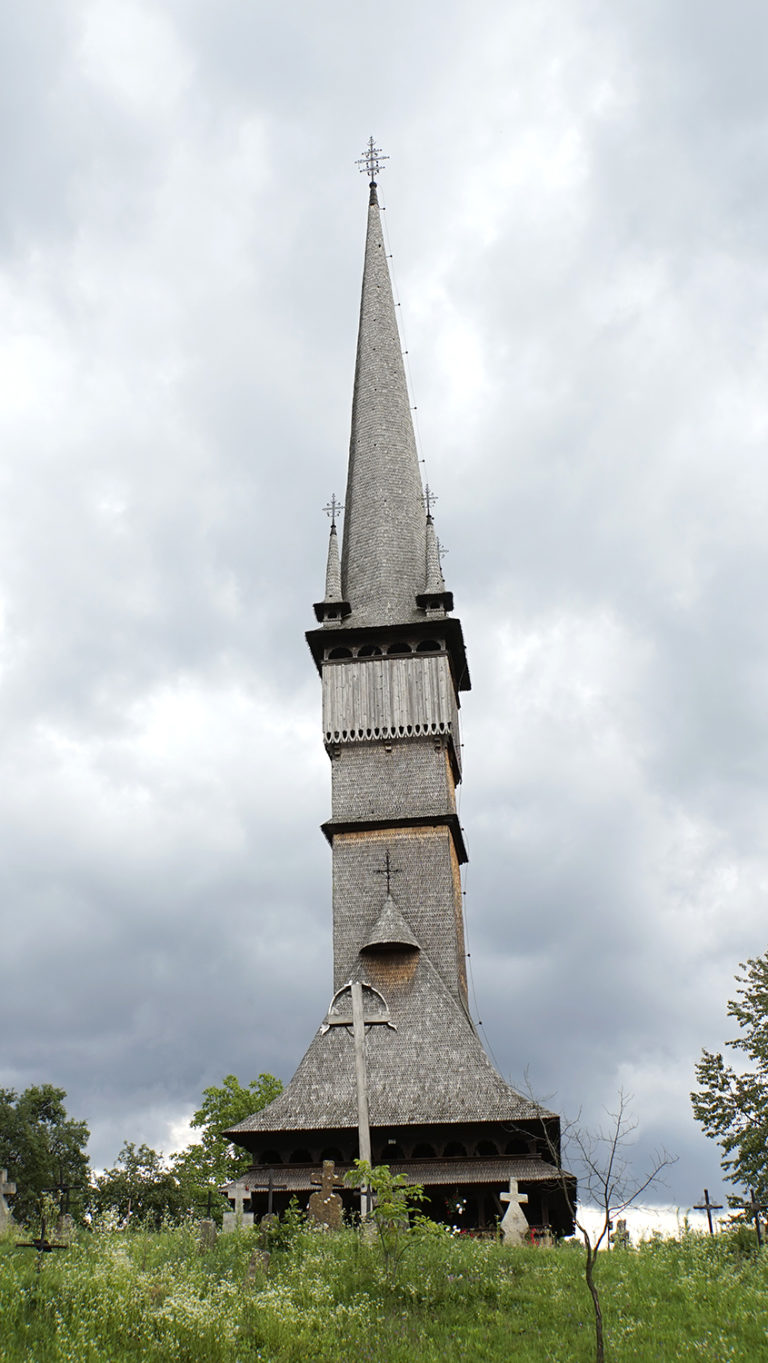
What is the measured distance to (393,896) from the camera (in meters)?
28.7

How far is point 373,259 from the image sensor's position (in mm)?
42719

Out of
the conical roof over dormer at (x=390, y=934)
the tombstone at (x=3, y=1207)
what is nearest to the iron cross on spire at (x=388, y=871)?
the conical roof over dormer at (x=390, y=934)

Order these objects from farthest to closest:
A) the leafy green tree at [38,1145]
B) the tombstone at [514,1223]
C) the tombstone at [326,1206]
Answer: the leafy green tree at [38,1145] < the tombstone at [514,1223] < the tombstone at [326,1206]

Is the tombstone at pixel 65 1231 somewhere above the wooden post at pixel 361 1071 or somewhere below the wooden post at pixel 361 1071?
below

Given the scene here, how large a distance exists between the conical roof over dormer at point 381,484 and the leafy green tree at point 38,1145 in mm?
23365

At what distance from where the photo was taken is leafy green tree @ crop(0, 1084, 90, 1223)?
139 feet

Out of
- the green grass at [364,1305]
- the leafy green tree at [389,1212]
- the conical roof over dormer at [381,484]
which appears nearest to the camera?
the green grass at [364,1305]

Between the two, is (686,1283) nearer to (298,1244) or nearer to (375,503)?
(298,1244)

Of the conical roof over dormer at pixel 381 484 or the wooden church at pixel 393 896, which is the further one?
the conical roof over dormer at pixel 381 484

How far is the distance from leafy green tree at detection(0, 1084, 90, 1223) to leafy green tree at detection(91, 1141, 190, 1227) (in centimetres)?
94

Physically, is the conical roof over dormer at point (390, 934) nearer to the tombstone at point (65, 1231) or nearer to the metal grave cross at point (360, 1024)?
the metal grave cross at point (360, 1024)

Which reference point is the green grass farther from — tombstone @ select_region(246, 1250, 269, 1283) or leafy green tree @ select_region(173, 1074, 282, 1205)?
leafy green tree @ select_region(173, 1074, 282, 1205)

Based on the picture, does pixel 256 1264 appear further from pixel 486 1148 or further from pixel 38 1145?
pixel 38 1145

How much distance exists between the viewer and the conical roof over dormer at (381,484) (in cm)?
3322
